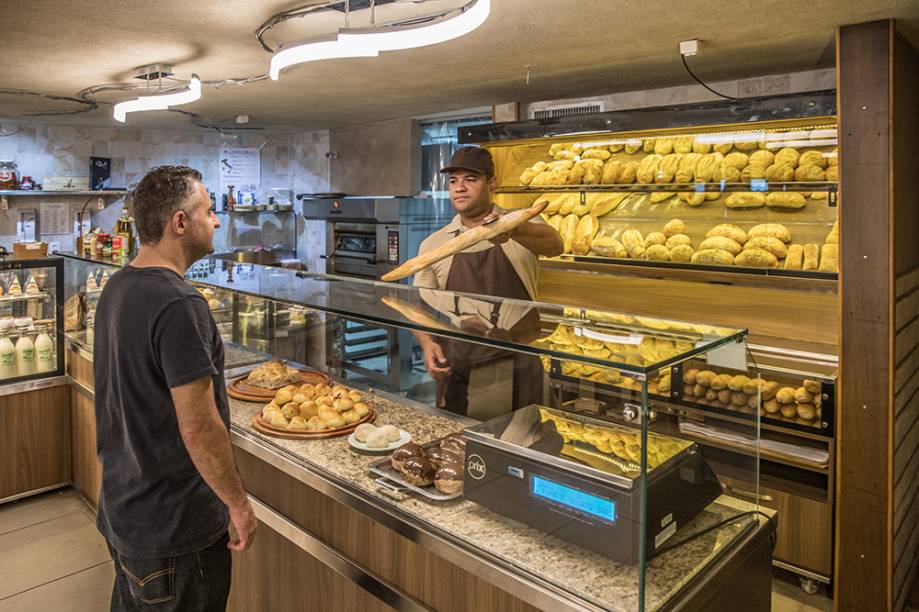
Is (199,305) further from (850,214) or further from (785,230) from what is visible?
(785,230)

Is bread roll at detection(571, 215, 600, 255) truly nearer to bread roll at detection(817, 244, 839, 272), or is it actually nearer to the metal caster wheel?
bread roll at detection(817, 244, 839, 272)

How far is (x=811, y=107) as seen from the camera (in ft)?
9.21

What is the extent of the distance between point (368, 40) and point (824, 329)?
2477 mm

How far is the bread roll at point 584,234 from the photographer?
3887 mm

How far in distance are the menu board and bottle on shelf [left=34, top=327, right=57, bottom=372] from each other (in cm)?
342

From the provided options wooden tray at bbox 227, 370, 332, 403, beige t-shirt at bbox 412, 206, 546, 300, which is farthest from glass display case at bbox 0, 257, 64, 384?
beige t-shirt at bbox 412, 206, 546, 300

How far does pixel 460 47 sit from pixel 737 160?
142 cm

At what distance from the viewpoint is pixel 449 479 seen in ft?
5.49

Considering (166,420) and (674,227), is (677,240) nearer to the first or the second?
(674,227)

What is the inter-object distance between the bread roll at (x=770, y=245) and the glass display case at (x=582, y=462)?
5.41 feet

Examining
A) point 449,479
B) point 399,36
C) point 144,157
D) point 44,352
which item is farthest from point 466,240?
point 144,157

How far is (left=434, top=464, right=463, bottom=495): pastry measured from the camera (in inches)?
65.4

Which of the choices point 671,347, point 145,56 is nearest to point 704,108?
point 671,347

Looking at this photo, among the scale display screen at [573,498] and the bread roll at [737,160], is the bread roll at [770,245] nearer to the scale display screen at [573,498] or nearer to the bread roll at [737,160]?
the bread roll at [737,160]
